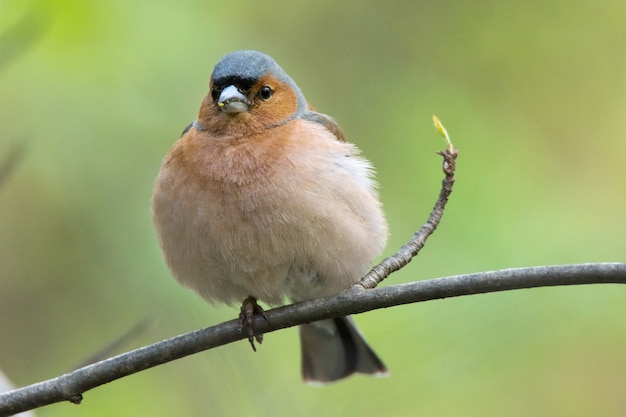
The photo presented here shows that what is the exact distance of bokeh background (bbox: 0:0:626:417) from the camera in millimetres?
4957

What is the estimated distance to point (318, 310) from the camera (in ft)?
13.0

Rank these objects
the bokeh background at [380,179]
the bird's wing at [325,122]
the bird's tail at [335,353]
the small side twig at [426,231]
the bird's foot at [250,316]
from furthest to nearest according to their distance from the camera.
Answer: the bird's tail at [335,353]
the bird's wing at [325,122]
the bokeh background at [380,179]
the bird's foot at [250,316]
the small side twig at [426,231]

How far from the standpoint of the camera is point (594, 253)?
5.20m

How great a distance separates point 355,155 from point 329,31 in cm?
277

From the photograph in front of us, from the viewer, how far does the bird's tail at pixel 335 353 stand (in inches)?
216

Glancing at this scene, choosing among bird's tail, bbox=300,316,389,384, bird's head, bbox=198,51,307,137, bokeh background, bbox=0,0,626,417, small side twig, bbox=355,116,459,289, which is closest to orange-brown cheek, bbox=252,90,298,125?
bird's head, bbox=198,51,307,137

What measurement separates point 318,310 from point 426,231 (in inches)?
25.2

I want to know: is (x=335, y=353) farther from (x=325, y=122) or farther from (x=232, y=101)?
(x=232, y=101)

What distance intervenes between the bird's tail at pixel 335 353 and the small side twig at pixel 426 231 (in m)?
1.41

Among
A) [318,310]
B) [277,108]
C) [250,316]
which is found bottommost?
[250,316]

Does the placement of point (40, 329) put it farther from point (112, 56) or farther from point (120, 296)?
point (112, 56)

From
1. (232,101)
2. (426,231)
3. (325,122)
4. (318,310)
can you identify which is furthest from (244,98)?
(318,310)

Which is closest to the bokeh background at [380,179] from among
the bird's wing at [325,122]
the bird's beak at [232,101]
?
the bird's wing at [325,122]

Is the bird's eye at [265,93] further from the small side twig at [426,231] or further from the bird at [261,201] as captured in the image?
the small side twig at [426,231]
